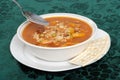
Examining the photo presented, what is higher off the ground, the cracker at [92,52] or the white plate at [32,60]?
the cracker at [92,52]

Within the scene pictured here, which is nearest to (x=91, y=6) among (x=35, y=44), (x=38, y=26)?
(x=38, y=26)

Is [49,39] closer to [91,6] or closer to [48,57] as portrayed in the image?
[48,57]

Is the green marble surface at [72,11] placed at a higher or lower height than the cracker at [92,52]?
lower

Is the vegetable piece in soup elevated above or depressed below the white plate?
above
